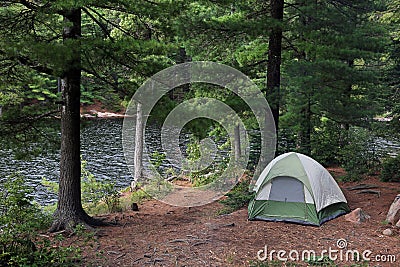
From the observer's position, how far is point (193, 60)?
1044cm

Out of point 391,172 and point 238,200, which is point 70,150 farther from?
point 391,172

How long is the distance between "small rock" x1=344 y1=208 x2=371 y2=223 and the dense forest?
9.32 ft

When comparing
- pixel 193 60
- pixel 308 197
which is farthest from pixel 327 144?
pixel 308 197

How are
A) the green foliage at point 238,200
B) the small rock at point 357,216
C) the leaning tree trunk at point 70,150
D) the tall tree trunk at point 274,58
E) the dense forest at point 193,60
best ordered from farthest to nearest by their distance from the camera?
the tall tree trunk at point 274,58 → the green foliage at point 238,200 → the small rock at point 357,216 → the leaning tree trunk at point 70,150 → the dense forest at point 193,60

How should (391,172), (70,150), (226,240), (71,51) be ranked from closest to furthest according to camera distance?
(71,51) → (226,240) → (70,150) → (391,172)

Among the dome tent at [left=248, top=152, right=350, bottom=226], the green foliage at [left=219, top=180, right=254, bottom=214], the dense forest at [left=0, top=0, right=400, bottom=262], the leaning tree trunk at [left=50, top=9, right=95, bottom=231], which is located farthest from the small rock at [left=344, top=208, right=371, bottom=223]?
the leaning tree trunk at [left=50, top=9, right=95, bottom=231]

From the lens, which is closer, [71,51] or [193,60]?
[71,51]

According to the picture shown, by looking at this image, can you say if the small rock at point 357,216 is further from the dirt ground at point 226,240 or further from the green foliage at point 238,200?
the green foliage at point 238,200

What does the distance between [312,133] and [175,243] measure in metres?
7.85

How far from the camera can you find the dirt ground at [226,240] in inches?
237

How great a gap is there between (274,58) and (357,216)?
13.0ft

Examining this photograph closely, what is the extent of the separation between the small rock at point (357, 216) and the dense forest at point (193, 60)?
2.84m

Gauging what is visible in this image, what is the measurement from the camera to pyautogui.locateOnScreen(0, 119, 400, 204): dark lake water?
1562 cm

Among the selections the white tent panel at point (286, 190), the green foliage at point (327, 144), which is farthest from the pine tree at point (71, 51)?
the green foliage at point (327, 144)
